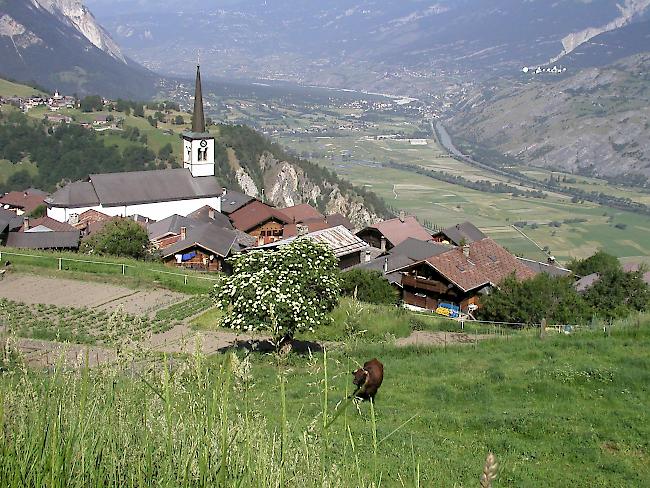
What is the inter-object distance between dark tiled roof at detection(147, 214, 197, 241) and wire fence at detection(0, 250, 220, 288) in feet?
50.2

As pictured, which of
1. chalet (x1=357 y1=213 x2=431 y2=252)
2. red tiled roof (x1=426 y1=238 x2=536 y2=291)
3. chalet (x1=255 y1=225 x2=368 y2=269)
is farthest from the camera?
chalet (x1=357 y1=213 x2=431 y2=252)

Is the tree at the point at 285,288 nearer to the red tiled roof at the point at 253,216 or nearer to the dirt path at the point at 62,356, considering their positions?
the dirt path at the point at 62,356

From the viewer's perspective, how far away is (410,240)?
39969mm

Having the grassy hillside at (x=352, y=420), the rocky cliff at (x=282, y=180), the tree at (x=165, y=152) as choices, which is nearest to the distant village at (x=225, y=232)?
the grassy hillside at (x=352, y=420)

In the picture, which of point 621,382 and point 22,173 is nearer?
point 621,382

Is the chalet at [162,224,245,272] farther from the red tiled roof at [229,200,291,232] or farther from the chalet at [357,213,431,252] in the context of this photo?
the red tiled roof at [229,200,291,232]

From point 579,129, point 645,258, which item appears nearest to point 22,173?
point 645,258

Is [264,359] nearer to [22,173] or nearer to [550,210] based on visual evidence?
[22,173]

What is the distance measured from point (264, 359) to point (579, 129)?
650 feet

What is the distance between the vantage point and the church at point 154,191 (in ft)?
165

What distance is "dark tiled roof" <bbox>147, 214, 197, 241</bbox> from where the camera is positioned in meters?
44.2

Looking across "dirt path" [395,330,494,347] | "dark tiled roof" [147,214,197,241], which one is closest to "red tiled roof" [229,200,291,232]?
"dark tiled roof" [147,214,197,241]

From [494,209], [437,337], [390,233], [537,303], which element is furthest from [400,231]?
[494,209]

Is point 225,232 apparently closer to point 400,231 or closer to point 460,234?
point 400,231
